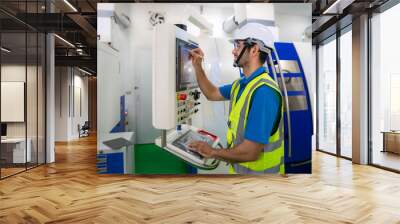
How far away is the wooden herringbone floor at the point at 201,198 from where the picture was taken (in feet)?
12.2

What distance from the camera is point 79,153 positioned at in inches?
380

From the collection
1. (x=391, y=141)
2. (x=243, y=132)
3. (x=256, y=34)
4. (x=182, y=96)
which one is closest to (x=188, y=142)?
(x=182, y=96)

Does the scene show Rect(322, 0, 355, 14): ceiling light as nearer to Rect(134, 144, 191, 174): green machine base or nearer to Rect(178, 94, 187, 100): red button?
Rect(178, 94, 187, 100): red button

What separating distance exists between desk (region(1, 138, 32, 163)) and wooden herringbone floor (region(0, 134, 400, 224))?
0.41 meters

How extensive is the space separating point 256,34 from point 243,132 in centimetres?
148

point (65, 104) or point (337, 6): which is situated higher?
point (337, 6)

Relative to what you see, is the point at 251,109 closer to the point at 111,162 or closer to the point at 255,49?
the point at 255,49

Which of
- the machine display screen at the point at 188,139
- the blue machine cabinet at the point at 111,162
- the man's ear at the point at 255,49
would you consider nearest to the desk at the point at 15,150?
the blue machine cabinet at the point at 111,162

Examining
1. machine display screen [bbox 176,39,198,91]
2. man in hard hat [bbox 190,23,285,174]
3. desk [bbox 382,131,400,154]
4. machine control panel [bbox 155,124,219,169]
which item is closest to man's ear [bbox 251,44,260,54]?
man in hard hat [bbox 190,23,285,174]

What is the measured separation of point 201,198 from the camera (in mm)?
4562

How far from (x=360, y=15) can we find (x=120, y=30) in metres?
Answer: 4.65

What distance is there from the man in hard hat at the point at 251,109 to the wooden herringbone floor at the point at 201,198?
37cm

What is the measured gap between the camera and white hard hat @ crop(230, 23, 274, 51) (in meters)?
5.58

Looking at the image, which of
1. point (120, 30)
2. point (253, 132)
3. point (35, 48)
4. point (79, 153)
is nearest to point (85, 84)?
point (79, 153)
